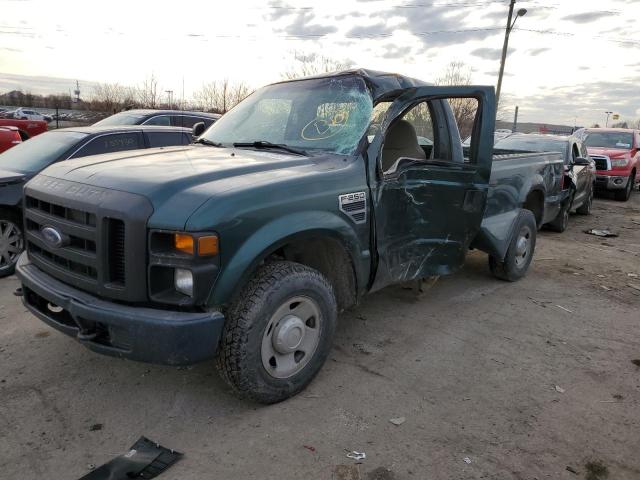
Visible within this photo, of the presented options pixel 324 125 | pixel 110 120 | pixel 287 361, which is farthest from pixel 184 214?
pixel 110 120

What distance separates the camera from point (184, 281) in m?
2.53

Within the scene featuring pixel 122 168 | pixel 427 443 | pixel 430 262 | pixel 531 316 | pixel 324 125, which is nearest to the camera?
pixel 427 443

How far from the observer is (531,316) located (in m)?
4.64

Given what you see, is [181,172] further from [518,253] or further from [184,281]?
[518,253]

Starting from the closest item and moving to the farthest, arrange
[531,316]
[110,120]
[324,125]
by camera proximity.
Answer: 1. [324,125]
2. [531,316]
3. [110,120]

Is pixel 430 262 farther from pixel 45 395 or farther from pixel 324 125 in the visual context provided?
pixel 45 395

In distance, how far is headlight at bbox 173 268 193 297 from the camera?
2.51m

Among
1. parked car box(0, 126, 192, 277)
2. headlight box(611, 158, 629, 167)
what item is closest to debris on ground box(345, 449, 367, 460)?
parked car box(0, 126, 192, 277)

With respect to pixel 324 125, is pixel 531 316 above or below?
below

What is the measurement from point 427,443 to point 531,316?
2.45m

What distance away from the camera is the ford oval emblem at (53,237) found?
284 cm

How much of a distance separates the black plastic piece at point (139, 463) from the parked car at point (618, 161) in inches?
542

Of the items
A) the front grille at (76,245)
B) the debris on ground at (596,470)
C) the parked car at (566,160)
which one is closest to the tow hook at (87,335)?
the front grille at (76,245)

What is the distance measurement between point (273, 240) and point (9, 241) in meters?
4.07
